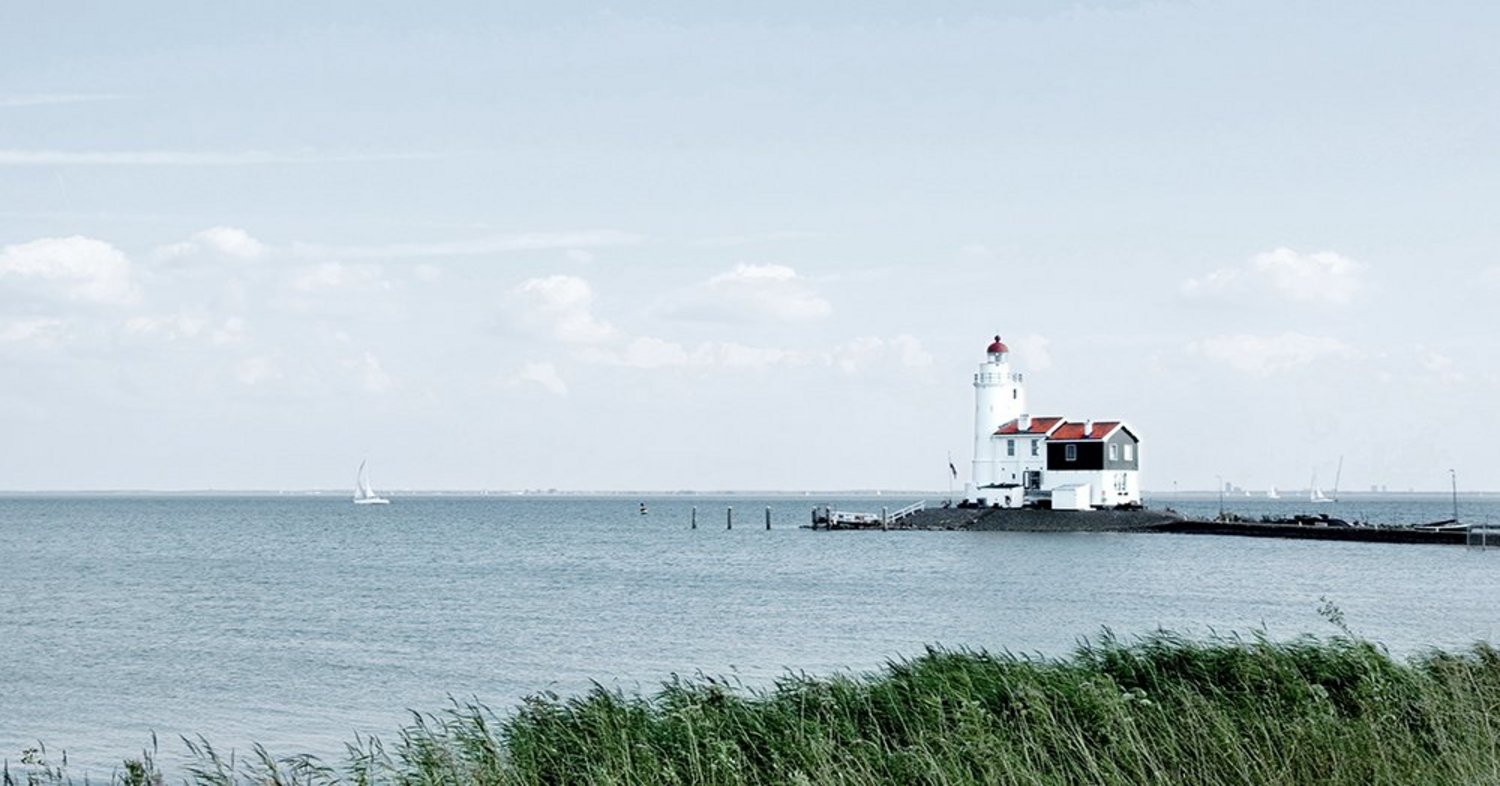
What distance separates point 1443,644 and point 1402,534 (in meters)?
57.8

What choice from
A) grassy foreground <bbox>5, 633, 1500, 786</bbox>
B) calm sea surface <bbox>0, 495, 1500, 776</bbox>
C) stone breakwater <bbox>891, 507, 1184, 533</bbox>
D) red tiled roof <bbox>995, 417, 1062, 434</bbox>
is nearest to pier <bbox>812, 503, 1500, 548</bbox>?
stone breakwater <bbox>891, 507, 1184, 533</bbox>

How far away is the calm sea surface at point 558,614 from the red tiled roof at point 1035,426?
6.79m

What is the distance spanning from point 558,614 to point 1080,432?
50.6 metres

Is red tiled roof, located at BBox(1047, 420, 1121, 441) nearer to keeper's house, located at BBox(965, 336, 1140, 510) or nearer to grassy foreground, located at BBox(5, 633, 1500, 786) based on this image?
keeper's house, located at BBox(965, 336, 1140, 510)

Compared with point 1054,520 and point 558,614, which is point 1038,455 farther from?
point 558,614

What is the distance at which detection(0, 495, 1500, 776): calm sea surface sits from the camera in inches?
1157

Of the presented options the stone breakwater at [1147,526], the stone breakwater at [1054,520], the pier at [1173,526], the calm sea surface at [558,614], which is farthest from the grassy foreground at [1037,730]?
the pier at [1173,526]

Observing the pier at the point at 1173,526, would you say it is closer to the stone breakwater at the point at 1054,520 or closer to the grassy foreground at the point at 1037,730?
the stone breakwater at the point at 1054,520

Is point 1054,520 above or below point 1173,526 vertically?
above

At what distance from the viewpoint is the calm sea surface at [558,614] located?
29391mm

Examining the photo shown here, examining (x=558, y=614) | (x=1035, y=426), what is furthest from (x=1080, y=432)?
(x=558, y=614)

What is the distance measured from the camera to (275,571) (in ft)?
237

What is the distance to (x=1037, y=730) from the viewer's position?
13727mm

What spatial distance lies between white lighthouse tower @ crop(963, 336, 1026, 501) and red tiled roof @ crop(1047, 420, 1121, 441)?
3.22 m
